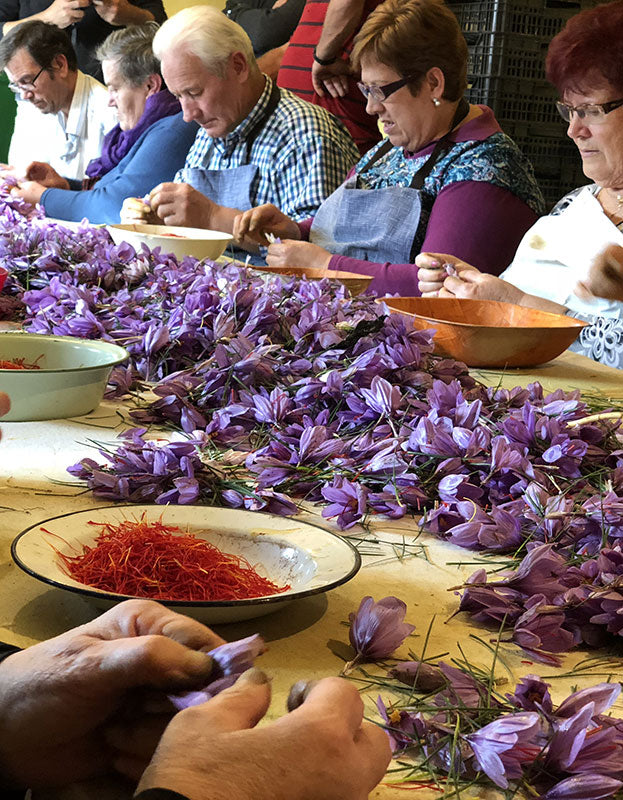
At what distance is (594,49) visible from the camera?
6.17ft

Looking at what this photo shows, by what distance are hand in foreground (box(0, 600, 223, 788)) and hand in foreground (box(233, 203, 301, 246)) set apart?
208cm

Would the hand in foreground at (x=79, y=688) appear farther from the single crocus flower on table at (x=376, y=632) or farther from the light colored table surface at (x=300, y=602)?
the single crocus flower on table at (x=376, y=632)

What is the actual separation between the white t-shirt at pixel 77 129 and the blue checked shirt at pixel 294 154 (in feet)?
5.25

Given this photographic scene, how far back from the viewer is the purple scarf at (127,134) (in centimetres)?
381

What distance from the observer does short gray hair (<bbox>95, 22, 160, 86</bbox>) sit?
12.9 ft

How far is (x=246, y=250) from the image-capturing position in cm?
270

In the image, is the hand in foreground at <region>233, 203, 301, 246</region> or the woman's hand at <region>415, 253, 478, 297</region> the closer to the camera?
the woman's hand at <region>415, 253, 478, 297</region>

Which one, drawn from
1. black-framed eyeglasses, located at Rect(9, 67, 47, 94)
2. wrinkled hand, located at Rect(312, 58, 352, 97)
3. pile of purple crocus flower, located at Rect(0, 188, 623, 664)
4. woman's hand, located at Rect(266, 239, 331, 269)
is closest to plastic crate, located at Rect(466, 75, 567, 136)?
wrinkled hand, located at Rect(312, 58, 352, 97)

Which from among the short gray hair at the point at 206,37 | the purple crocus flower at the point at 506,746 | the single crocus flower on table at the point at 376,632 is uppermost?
the short gray hair at the point at 206,37

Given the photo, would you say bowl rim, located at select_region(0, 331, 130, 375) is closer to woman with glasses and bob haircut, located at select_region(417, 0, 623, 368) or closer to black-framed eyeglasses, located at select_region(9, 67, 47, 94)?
woman with glasses and bob haircut, located at select_region(417, 0, 623, 368)

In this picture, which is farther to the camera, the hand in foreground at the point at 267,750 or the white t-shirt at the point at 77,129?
the white t-shirt at the point at 77,129

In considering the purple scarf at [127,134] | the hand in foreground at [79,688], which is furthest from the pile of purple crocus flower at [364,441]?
the purple scarf at [127,134]

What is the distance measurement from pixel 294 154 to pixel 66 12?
291 centimetres

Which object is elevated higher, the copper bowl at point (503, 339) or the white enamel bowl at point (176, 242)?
the white enamel bowl at point (176, 242)
